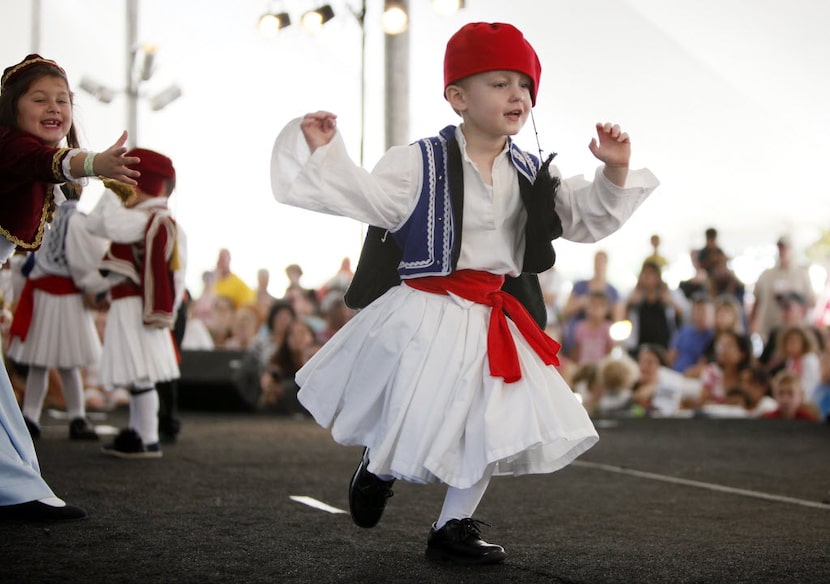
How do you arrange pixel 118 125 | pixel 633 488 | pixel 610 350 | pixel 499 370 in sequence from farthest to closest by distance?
pixel 118 125
pixel 610 350
pixel 633 488
pixel 499 370

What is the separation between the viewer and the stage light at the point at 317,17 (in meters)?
10.4

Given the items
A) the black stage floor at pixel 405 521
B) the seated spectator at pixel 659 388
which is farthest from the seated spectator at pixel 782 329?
the black stage floor at pixel 405 521

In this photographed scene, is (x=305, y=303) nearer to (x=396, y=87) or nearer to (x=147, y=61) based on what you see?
(x=396, y=87)

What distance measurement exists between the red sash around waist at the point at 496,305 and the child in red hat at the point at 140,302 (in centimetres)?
296

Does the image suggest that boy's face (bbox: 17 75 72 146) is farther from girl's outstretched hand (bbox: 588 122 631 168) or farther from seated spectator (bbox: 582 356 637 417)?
seated spectator (bbox: 582 356 637 417)

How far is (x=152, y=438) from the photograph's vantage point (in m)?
6.11

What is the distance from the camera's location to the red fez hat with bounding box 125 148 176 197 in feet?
20.4

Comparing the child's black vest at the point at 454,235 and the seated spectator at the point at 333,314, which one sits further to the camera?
the seated spectator at the point at 333,314

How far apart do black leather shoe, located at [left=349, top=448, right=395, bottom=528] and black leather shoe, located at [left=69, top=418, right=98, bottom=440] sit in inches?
155

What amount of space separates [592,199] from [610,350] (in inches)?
282

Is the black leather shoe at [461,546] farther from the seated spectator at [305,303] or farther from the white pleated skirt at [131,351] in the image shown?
the seated spectator at [305,303]

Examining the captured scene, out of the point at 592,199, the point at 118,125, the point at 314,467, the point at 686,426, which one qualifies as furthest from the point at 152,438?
the point at 118,125

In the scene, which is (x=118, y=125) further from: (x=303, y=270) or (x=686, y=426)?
(x=686, y=426)

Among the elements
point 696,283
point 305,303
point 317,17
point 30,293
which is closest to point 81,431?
point 30,293
